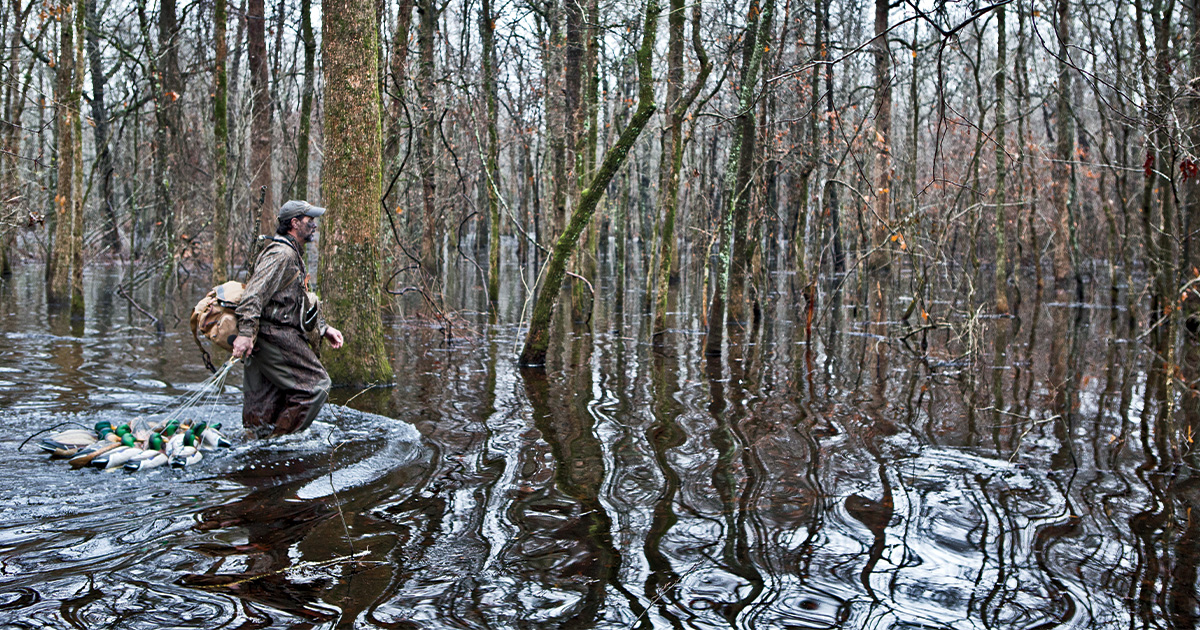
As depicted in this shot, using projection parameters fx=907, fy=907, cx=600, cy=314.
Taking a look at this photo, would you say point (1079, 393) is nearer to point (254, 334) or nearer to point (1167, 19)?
point (1167, 19)

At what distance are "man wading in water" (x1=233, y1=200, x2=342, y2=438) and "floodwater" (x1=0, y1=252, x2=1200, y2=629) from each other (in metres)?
0.24

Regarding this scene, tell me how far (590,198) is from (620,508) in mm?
5570

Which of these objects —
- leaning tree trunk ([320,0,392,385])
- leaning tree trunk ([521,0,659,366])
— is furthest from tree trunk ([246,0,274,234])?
leaning tree trunk ([320,0,392,385])

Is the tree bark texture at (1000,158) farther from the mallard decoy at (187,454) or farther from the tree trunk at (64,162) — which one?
the tree trunk at (64,162)

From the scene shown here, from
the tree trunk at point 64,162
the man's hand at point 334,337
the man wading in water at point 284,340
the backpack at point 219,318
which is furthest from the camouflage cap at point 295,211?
the tree trunk at point 64,162

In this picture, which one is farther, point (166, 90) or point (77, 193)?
point (166, 90)

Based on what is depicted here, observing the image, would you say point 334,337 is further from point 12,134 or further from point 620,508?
point 12,134

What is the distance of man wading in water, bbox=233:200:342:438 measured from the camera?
249 inches

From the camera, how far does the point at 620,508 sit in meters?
5.25

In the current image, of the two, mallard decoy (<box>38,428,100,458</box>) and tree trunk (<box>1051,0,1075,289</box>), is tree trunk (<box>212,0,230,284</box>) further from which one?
tree trunk (<box>1051,0,1075,289</box>)

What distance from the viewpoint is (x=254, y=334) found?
20.2 feet

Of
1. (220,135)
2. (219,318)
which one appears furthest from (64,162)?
(219,318)

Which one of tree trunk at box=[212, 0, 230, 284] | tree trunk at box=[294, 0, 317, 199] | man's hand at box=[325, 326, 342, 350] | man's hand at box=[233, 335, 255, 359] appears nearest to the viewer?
man's hand at box=[233, 335, 255, 359]

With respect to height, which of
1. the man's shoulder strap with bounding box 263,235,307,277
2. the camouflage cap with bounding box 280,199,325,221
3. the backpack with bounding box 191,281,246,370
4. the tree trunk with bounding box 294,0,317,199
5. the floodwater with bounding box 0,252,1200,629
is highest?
the tree trunk with bounding box 294,0,317,199
